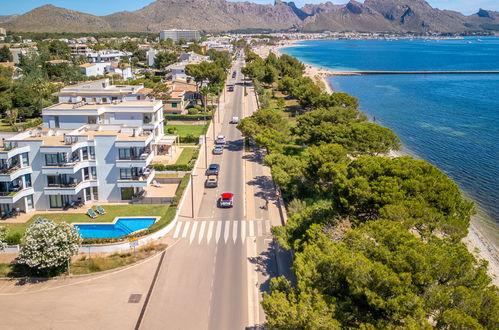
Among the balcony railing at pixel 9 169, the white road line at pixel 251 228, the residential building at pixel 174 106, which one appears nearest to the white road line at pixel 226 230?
the white road line at pixel 251 228

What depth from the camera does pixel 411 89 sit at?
14912 centimetres

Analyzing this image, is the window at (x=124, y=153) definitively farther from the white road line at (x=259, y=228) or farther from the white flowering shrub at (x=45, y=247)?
the white road line at (x=259, y=228)

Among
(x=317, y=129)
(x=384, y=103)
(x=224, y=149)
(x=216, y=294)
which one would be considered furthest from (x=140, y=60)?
(x=216, y=294)

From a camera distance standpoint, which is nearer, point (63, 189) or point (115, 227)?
point (115, 227)

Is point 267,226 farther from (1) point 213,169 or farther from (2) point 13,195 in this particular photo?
(2) point 13,195

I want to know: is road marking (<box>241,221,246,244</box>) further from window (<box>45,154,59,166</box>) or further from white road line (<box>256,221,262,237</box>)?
window (<box>45,154,59,166</box>)

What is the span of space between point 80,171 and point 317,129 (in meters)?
31.3

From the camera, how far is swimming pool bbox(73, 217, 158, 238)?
3922cm

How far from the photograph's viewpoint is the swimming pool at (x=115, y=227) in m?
39.2

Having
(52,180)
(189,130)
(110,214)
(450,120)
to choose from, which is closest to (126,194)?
(110,214)

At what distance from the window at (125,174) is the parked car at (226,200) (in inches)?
426

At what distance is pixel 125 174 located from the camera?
4653cm

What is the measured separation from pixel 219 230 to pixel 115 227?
34.2 ft

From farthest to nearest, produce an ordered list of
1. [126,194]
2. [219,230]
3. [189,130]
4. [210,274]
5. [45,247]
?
1. [189,130]
2. [126,194]
3. [219,230]
4. [210,274]
5. [45,247]
